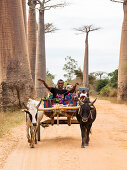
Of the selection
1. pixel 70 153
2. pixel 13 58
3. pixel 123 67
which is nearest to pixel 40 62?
pixel 123 67

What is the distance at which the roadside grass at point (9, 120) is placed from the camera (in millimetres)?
9312

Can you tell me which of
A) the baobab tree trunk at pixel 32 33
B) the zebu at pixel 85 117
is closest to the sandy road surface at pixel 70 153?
the zebu at pixel 85 117

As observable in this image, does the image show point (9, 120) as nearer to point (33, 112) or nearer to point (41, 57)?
point (33, 112)

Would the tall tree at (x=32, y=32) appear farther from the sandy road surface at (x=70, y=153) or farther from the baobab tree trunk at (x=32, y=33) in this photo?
the sandy road surface at (x=70, y=153)

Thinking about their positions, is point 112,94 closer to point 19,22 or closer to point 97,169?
point 19,22

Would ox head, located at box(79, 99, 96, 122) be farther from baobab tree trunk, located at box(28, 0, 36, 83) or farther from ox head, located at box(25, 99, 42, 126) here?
baobab tree trunk, located at box(28, 0, 36, 83)

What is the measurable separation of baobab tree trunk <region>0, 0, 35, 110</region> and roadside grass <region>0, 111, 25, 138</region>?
689mm

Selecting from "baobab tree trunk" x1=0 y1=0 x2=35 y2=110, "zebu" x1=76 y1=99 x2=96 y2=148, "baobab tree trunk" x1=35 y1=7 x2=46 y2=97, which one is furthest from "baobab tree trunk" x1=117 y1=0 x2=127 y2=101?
"zebu" x1=76 y1=99 x2=96 y2=148

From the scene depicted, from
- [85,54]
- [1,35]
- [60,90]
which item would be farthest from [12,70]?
[85,54]

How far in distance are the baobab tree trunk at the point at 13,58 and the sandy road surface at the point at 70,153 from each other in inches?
189

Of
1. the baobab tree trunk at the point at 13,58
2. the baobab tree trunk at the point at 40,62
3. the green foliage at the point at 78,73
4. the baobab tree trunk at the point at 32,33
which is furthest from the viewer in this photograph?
the green foliage at the point at 78,73

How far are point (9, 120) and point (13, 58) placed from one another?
3221mm

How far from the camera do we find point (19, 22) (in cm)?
1402

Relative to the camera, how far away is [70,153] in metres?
6.36
